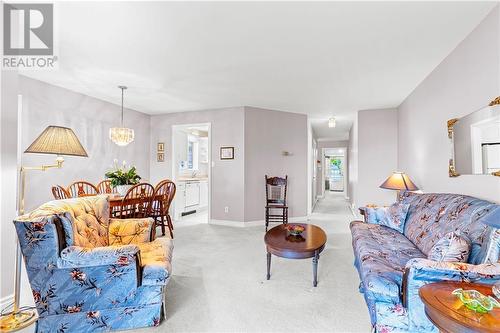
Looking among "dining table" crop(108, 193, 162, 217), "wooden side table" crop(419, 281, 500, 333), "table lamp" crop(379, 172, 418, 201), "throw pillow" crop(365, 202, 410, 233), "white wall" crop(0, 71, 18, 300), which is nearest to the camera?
"wooden side table" crop(419, 281, 500, 333)

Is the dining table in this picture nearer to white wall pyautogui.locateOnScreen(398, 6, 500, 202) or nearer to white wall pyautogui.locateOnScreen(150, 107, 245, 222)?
white wall pyautogui.locateOnScreen(150, 107, 245, 222)

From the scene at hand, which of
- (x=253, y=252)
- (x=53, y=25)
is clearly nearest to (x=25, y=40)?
(x=53, y=25)

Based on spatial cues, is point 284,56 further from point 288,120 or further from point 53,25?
point 288,120

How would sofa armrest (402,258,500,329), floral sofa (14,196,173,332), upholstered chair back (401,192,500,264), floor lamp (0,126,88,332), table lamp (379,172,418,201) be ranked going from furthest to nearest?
1. table lamp (379,172,418,201)
2. floor lamp (0,126,88,332)
3. floral sofa (14,196,173,332)
4. upholstered chair back (401,192,500,264)
5. sofa armrest (402,258,500,329)

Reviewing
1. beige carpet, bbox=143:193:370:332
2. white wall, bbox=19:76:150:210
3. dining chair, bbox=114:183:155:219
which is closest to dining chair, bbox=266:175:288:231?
beige carpet, bbox=143:193:370:332

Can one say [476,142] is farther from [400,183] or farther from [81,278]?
[81,278]

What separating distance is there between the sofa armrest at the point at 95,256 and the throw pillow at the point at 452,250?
2079mm

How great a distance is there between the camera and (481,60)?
2.06m

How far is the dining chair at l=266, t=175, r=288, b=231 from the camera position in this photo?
15.8 feet

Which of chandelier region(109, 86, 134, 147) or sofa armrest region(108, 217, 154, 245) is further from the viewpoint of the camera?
chandelier region(109, 86, 134, 147)

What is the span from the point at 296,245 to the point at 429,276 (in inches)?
44.8

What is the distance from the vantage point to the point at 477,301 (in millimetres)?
1059

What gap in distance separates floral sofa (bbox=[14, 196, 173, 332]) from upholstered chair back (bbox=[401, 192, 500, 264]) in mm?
2163

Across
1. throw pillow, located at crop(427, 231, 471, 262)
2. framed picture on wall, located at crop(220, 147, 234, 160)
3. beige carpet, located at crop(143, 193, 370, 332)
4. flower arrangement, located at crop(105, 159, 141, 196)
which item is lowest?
beige carpet, located at crop(143, 193, 370, 332)
